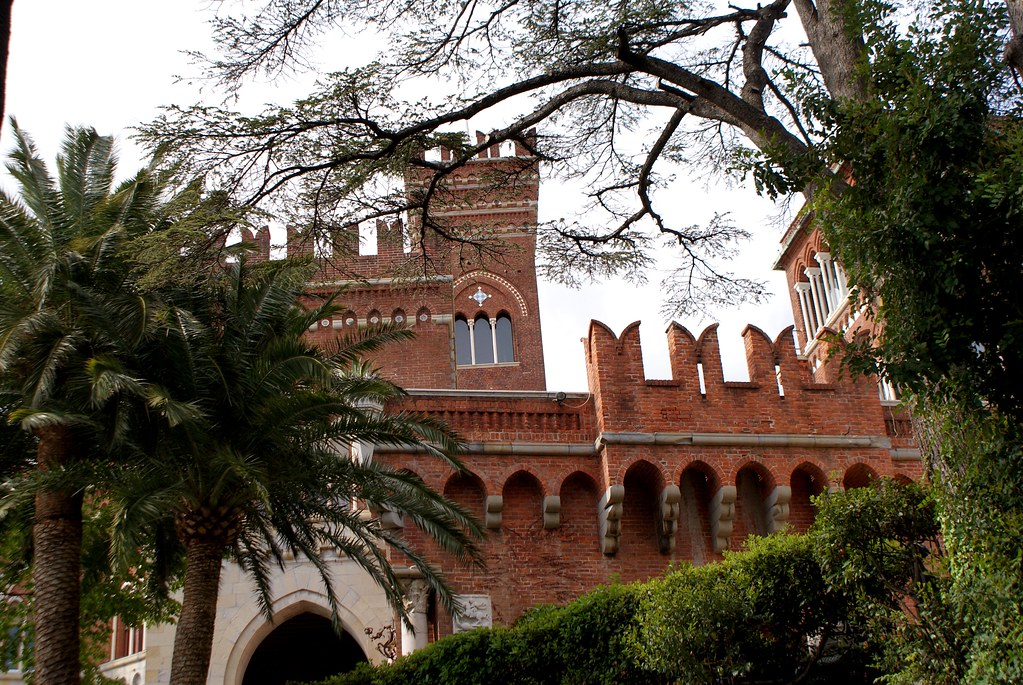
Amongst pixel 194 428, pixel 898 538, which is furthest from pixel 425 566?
pixel 898 538

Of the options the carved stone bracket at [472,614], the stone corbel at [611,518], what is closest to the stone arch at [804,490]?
the stone corbel at [611,518]

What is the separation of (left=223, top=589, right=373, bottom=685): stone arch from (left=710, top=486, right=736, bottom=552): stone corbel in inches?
254

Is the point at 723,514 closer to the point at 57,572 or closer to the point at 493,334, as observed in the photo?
the point at 57,572

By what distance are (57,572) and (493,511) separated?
221 inches

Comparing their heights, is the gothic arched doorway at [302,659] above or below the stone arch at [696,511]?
below

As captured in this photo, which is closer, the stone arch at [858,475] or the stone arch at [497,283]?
the stone arch at [858,475]

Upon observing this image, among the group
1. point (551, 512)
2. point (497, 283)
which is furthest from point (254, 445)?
point (497, 283)

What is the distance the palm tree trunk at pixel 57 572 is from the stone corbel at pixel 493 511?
5232mm

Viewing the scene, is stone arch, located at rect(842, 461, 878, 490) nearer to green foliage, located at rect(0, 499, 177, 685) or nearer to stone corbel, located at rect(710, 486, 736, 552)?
stone corbel, located at rect(710, 486, 736, 552)

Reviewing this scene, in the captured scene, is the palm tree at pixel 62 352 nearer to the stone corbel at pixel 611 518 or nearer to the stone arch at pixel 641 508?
the stone corbel at pixel 611 518

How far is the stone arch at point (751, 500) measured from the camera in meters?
16.6

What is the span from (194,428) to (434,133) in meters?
4.07

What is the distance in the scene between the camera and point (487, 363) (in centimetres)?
3412

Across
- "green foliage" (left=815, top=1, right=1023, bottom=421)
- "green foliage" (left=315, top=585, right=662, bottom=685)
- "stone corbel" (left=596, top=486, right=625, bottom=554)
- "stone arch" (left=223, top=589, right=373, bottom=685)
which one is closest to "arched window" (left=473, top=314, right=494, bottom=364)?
"stone arch" (left=223, top=589, right=373, bottom=685)
